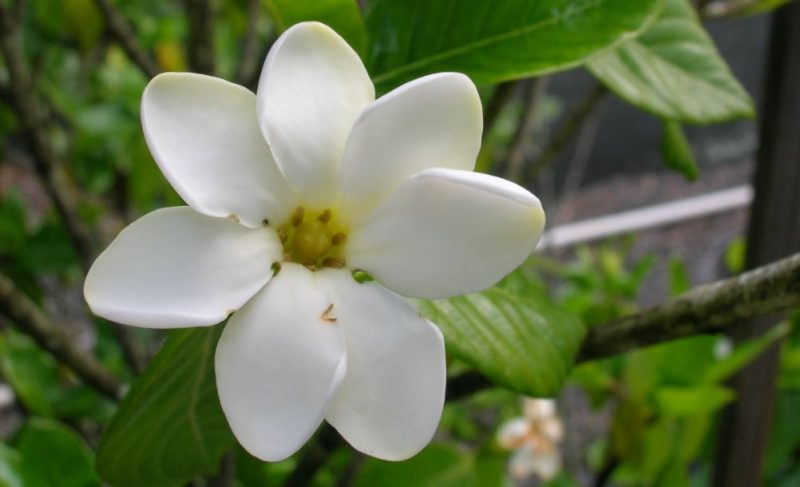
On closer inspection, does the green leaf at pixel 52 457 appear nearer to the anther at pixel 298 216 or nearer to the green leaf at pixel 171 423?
the green leaf at pixel 171 423

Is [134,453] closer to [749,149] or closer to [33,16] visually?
[33,16]

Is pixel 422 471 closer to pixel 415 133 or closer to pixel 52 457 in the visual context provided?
pixel 52 457

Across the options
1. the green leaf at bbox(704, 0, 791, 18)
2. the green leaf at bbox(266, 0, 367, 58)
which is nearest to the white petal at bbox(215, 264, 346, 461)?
the green leaf at bbox(266, 0, 367, 58)

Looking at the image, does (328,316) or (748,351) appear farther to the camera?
(748,351)

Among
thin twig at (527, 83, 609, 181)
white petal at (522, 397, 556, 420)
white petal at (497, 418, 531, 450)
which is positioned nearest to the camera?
thin twig at (527, 83, 609, 181)

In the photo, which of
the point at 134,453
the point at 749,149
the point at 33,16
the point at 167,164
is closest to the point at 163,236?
the point at 167,164

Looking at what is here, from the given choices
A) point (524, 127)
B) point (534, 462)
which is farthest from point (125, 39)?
point (534, 462)

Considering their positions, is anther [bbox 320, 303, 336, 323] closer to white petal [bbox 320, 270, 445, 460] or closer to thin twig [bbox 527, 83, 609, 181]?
white petal [bbox 320, 270, 445, 460]
